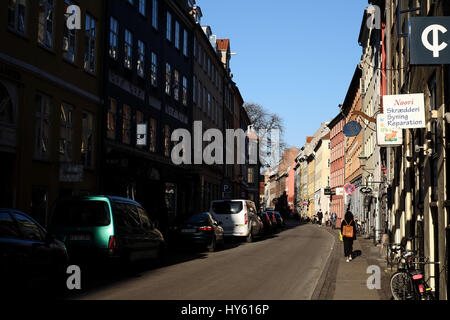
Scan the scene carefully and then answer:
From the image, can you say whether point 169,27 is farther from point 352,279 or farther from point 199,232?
point 352,279

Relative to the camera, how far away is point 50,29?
22281mm

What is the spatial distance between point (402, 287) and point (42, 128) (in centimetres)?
1416

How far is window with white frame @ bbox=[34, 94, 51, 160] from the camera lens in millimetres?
21000

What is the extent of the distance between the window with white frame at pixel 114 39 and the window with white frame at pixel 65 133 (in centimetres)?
507

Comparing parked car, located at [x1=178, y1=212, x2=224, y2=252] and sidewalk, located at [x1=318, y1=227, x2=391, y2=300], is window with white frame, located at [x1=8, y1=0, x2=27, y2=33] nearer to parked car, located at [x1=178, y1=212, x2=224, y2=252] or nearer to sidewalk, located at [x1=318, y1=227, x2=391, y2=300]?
parked car, located at [x1=178, y1=212, x2=224, y2=252]

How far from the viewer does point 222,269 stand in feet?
56.5

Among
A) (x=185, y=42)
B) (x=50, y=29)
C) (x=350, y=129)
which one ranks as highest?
(x=185, y=42)

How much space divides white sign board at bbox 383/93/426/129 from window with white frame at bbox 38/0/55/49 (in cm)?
1285

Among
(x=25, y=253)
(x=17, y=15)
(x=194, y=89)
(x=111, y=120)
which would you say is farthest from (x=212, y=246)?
(x=194, y=89)

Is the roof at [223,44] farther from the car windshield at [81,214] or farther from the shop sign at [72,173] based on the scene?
the car windshield at [81,214]

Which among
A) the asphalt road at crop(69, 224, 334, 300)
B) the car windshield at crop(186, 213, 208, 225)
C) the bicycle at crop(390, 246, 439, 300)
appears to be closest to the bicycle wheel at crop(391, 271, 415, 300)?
the bicycle at crop(390, 246, 439, 300)

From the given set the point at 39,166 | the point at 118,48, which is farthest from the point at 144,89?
the point at 39,166

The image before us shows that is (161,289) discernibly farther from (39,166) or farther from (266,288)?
(39,166)

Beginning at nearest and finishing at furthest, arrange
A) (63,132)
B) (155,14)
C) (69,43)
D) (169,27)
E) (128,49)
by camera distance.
Result: (63,132) < (69,43) < (128,49) < (155,14) < (169,27)
